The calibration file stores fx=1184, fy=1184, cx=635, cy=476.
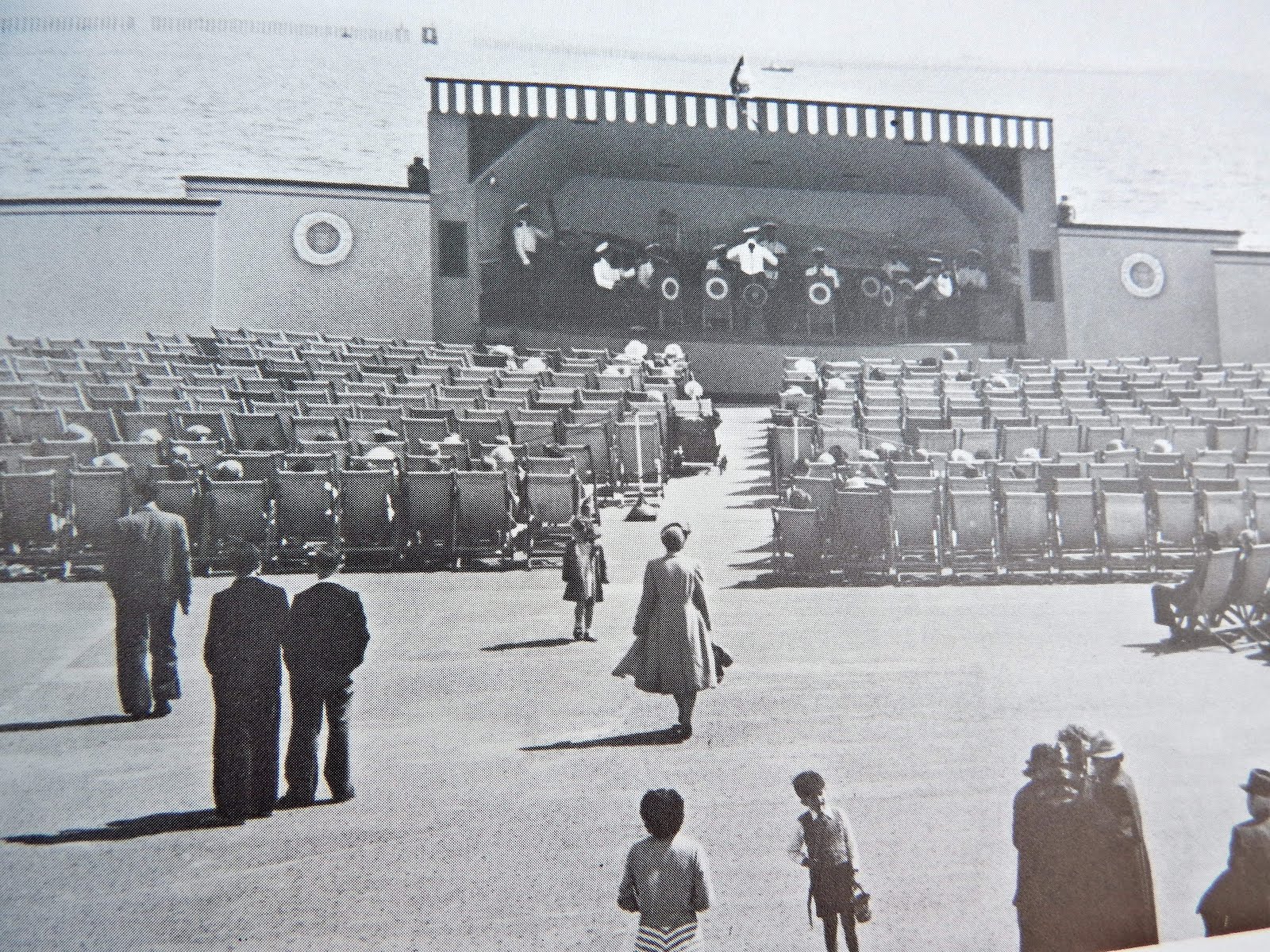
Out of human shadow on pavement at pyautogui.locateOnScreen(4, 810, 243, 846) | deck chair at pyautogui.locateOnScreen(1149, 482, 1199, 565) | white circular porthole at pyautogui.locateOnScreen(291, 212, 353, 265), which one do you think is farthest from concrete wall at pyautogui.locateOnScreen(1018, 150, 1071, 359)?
human shadow on pavement at pyautogui.locateOnScreen(4, 810, 243, 846)

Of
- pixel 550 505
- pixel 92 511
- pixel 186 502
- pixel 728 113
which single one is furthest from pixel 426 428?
pixel 728 113

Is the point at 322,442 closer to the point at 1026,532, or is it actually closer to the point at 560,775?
the point at 560,775

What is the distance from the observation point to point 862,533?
7.32 m

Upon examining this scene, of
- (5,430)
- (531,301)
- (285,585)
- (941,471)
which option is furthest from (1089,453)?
(531,301)

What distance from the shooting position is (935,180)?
60.0 feet

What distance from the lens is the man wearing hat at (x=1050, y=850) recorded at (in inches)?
131

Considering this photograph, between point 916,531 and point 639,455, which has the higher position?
point 639,455

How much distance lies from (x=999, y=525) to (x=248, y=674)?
5.08 metres

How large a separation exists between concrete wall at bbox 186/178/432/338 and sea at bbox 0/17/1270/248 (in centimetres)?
204

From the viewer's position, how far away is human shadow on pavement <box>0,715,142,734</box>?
11.8ft

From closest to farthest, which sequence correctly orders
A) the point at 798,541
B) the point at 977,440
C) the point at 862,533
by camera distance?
the point at 798,541
the point at 862,533
the point at 977,440

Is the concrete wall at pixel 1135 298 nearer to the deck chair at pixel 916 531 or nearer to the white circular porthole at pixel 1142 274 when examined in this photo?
the white circular porthole at pixel 1142 274

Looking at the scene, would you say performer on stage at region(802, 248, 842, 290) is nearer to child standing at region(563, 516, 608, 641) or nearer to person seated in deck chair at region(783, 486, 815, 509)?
person seated in deck chair at region(783, 486, 815, 509)

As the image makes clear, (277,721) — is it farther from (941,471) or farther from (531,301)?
(531,301)
